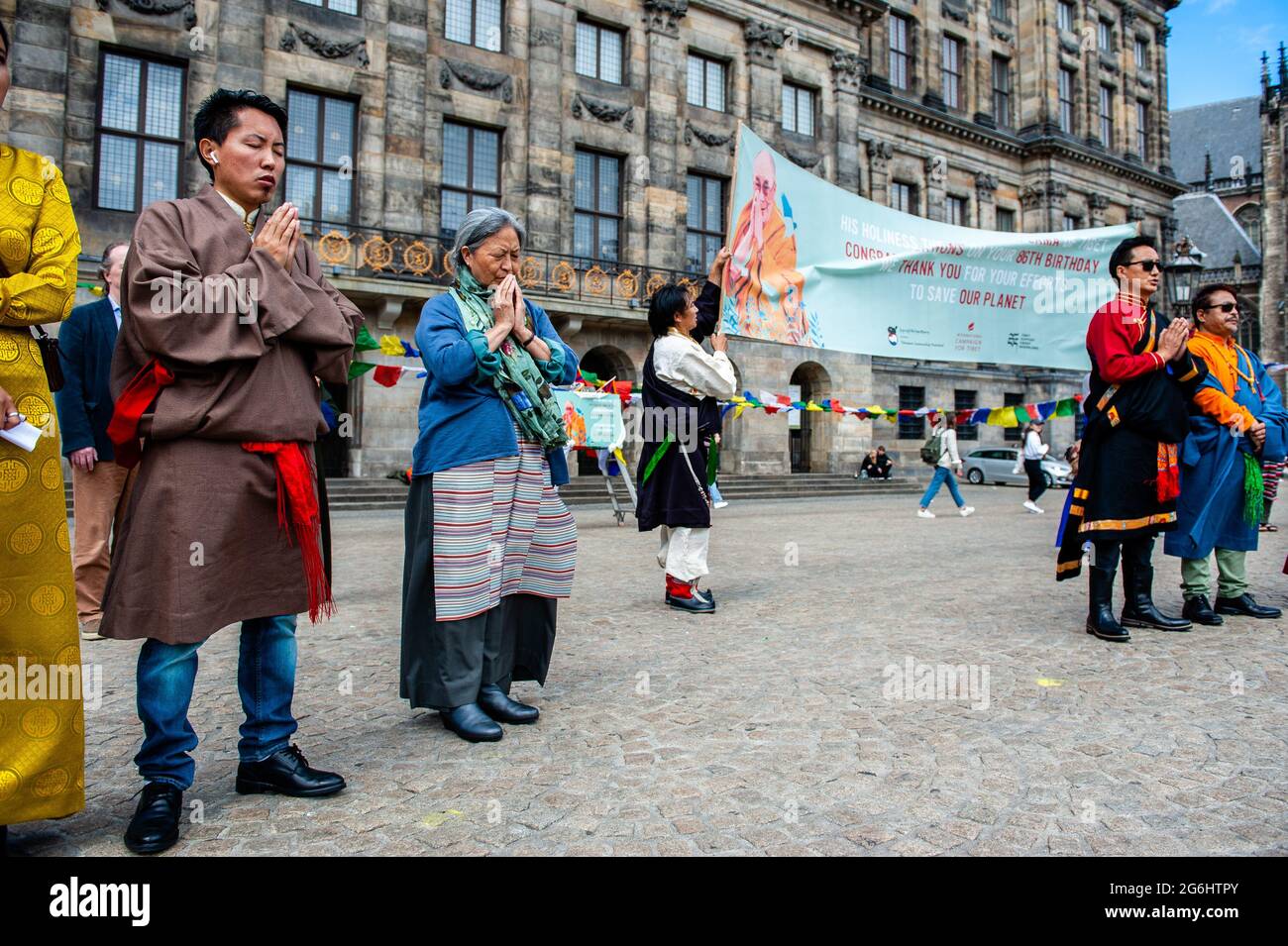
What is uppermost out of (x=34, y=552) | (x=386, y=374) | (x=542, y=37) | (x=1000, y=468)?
(x=542, y=37)

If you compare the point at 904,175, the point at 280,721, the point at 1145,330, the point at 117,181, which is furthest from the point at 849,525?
the point at 904,175

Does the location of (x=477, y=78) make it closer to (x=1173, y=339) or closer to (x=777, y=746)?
(x=1173, y=339)

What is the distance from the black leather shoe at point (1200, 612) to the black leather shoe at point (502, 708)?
4.52 m

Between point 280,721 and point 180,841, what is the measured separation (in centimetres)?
46

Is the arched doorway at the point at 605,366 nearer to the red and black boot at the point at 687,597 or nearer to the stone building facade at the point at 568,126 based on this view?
the stone building facade at the point at 568,126

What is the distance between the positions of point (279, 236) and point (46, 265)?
0.62 metres

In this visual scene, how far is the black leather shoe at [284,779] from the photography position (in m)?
2.72

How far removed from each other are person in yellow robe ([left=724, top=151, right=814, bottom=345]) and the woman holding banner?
4.09 ft

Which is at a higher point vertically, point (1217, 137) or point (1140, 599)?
point (1217, 137)

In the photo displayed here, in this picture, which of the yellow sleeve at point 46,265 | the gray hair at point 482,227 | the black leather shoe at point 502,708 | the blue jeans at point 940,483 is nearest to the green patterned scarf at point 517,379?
the gray hair at point 482,227

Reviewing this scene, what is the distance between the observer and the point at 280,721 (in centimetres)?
279

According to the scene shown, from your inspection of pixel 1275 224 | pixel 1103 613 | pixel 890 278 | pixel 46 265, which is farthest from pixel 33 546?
pixel 1275 224

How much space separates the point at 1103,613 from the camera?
5043mm
